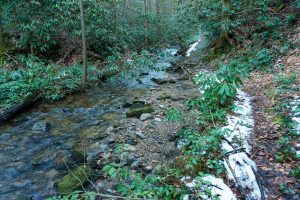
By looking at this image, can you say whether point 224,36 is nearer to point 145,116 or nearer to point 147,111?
point 147,111

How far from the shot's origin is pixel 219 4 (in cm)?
1353

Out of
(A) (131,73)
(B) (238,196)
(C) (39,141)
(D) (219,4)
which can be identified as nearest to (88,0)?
(A) (131,73)

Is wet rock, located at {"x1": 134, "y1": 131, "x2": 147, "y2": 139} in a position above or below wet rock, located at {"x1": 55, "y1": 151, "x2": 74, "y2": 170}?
above

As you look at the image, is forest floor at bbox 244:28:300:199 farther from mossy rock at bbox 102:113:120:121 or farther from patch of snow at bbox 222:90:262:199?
mossy rock at bbox 102:113:120:121

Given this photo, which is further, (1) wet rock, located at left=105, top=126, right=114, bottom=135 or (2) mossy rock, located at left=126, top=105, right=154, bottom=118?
(2) mossy rock, located at left=126, top=105, right=154, bottom=118

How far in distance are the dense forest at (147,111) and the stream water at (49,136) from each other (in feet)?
→ 0.11

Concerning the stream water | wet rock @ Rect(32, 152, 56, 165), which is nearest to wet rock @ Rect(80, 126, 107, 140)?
the stream water

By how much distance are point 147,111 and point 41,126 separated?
3.06 meters

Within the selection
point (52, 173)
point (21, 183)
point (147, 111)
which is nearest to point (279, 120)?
point (147, 111)

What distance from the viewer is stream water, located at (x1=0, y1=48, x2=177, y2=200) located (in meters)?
4.55

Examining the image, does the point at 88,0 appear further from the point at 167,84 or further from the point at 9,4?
the point at 167,84

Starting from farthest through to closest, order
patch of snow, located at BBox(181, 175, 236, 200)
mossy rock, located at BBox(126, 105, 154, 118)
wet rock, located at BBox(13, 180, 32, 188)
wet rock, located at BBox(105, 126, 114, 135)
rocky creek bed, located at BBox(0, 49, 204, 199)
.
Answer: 1. mossy rock, located at BBox(126, 105, 154, 118)
2. wet rock, located at BBox(105, 126, 114, 135)
3. rocky creek bed, located at BBox(0, 49, 204, 199)
4. wet rock, located at BBox(13, 180, 32, 188)
5. patch of snow, located at BBox(181, 175, 236, 200)

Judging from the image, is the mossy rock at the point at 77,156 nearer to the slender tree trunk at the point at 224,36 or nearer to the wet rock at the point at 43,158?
the wet rock at the point at 43,158

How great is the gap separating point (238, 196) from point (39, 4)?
11.1 metres
